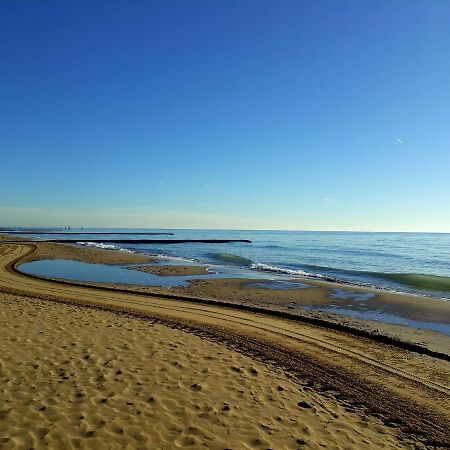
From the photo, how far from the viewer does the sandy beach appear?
206 inches

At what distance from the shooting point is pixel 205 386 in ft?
22.4

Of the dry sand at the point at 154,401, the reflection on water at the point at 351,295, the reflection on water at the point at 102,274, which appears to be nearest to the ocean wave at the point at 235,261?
the reflection on water at the point at 102,274

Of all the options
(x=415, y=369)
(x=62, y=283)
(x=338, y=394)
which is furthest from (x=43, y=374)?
(x=62, y=283)

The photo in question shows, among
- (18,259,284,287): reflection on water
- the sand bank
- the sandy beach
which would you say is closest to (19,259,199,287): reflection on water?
(18,259,284,287): reflection on water

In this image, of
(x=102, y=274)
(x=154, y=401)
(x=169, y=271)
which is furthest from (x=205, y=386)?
(x=169, y=271)

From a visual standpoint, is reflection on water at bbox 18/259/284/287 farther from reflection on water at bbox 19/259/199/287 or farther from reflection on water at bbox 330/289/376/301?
reflection on water at bbox 330/289/376/301

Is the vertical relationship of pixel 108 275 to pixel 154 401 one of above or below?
below

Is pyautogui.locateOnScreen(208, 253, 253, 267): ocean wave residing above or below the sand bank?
below

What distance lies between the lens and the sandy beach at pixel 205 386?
5.23m

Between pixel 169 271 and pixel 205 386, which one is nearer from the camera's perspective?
pixel 205 386

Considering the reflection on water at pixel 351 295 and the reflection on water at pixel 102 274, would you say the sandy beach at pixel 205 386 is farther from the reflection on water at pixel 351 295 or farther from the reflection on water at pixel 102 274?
the reflection on water at pixel 102 274

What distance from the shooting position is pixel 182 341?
9570 millimetres

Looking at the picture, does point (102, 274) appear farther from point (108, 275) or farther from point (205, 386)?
point (205, 386)

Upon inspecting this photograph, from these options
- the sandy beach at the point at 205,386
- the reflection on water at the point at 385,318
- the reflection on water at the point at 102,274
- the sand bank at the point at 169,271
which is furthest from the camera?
the sand bank at the point at 169,271
